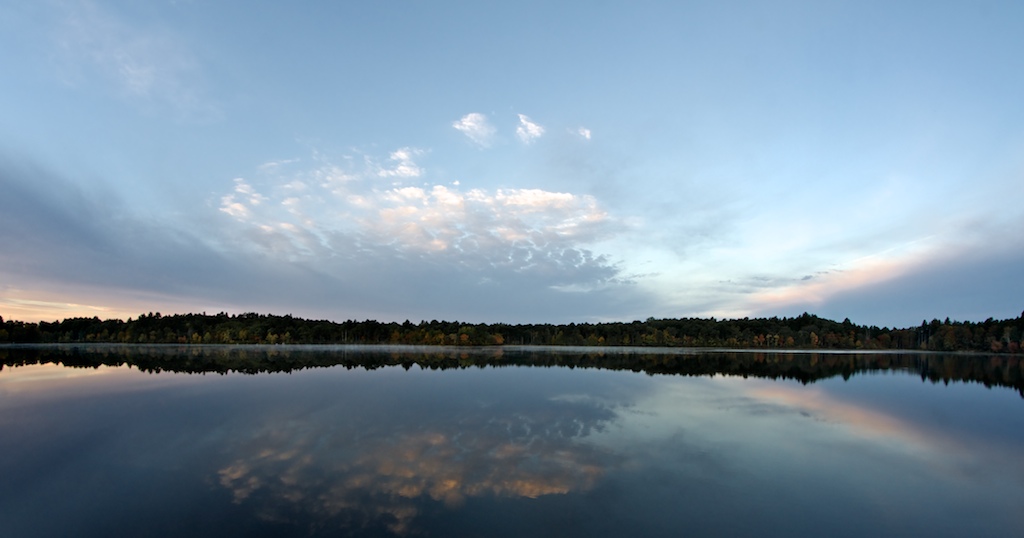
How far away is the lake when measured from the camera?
10133mm

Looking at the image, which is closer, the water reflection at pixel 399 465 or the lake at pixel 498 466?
the lake at pixel 498 466

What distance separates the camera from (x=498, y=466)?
13.9 metres

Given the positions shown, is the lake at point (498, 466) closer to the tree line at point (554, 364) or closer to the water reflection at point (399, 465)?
the water reflection at point (399, 465)

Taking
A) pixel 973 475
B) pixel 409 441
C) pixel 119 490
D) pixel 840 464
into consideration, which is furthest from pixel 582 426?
pixel 119 490

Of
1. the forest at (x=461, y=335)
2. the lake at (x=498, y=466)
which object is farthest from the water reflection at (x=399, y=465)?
the forest at (x=461, y=335)

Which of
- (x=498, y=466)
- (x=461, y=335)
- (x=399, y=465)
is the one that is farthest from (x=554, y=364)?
(x=461, y=335)

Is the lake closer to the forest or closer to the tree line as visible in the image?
the tree line

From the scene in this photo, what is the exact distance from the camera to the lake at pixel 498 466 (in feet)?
33.2

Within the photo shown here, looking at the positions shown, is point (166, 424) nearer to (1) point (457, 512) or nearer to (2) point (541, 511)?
(1) point (457, 512)

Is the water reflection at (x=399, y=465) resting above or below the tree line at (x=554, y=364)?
above

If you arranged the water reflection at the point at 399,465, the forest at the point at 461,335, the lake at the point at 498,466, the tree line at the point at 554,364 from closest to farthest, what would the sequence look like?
the lake at the point at 498,466
the water reflection at the point at 399,465
the tree line at the point at 554,364
the forest at the point at 461,335

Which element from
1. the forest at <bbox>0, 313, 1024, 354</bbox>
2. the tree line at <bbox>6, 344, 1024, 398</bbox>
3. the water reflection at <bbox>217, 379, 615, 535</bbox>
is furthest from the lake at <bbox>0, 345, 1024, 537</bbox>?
the forest at <bbox>0, 313, 1024, 354</bbox>

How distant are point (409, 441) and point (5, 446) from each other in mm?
13428

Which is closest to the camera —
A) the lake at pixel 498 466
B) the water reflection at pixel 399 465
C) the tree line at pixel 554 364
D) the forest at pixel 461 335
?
the lake at pixel 498 466
